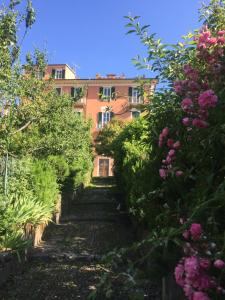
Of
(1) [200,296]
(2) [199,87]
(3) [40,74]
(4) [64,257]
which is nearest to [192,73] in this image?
(2) [199,87]

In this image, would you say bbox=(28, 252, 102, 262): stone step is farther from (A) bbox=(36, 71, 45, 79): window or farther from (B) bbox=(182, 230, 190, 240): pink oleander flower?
(B) bbox=(182, 230, 190, 240): pink oleander flower

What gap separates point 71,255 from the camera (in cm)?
843

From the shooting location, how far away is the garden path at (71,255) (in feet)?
20.9

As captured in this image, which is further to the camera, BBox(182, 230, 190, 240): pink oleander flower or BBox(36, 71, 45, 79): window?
BBox(36, 71, 45, 79): window

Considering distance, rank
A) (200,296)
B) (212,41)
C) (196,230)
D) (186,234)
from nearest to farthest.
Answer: (200,296), (196,230), (186,234), (212,41)

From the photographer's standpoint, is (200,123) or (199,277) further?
(200,123)

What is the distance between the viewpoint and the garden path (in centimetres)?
638

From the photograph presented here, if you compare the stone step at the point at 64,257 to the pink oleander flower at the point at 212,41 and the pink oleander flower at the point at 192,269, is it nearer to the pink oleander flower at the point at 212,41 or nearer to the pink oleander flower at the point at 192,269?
the pink oleander flower at the point at 212,41

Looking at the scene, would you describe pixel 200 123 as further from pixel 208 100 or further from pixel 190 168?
pixel 190 168

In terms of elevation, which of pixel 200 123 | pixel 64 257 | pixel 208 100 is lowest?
pixel 64 257

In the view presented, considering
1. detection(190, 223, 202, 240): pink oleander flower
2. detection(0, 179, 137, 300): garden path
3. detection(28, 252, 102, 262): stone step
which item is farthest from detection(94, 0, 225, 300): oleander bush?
detection(28, 252, 102, 262): stone step

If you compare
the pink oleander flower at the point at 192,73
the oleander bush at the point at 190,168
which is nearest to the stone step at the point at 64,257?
the oleander bush at the point at 190,168

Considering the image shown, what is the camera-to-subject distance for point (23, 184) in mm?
9547

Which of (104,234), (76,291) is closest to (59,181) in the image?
(104,234)
